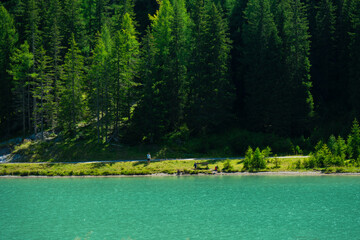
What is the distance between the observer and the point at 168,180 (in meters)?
42.8

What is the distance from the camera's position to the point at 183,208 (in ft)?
101

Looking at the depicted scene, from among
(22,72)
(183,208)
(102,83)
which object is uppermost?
(22,72)

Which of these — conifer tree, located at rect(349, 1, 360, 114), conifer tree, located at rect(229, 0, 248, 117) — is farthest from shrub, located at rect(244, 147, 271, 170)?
conifer tree, located at rect(349, 1, 360, 114)

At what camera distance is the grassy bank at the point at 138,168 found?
4558cm

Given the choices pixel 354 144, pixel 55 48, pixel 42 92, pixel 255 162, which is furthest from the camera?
pixel 55 48

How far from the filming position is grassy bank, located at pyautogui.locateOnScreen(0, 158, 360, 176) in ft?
150

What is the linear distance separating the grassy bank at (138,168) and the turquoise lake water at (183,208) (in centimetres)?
248

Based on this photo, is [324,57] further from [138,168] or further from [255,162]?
[138,168]

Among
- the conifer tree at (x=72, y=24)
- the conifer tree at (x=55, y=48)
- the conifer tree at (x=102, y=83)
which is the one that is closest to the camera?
the conifer tree at (x=102, y=83)

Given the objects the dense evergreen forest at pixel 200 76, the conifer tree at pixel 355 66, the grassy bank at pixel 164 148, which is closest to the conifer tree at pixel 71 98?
the dense evergreen forest at pixel 200 76

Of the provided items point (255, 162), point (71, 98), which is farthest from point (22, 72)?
point (255, 162)

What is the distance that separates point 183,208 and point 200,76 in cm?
3074

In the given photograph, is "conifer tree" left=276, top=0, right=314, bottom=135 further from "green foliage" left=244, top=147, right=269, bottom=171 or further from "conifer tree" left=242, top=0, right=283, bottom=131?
"green foliage" left=244, top=147, right=269, bottom=171

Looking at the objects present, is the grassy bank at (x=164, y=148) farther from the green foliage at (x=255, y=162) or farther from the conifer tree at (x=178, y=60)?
the green foliage at (x=255, y=162)
